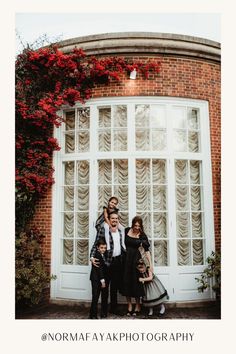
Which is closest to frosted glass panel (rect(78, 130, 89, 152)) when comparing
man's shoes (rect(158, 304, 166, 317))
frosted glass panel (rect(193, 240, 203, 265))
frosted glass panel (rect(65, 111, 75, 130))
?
frosted glass panel (rect(65, 111, 75, 130))

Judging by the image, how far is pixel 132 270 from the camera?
15.7 feet

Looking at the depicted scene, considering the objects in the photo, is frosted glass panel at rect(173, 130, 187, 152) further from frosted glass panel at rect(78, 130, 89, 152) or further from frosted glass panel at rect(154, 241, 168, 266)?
frosted glass panel at rect(154, 241, 168, 266)

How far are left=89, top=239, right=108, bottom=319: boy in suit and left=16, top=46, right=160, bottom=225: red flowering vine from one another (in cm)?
172

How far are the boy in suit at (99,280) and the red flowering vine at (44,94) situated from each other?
172 centimetres

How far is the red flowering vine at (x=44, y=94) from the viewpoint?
5.54m

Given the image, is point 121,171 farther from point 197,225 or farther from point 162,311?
point 162,311

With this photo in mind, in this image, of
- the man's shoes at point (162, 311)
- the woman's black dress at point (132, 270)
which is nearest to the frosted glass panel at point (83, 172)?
the woman's black dress at point (132, 270)

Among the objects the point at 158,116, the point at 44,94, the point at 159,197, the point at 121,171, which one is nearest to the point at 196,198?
the point at 159,197

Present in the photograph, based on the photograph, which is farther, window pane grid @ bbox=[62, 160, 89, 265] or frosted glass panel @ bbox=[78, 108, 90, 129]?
frosted glass panel @ bbox=[78, 108, 90, 129]

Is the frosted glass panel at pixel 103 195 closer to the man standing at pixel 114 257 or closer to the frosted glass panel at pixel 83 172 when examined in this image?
the frosted glass panel at pixel 83 172

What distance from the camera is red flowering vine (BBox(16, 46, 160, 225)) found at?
18.2ft

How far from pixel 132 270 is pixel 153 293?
1.80 ft
